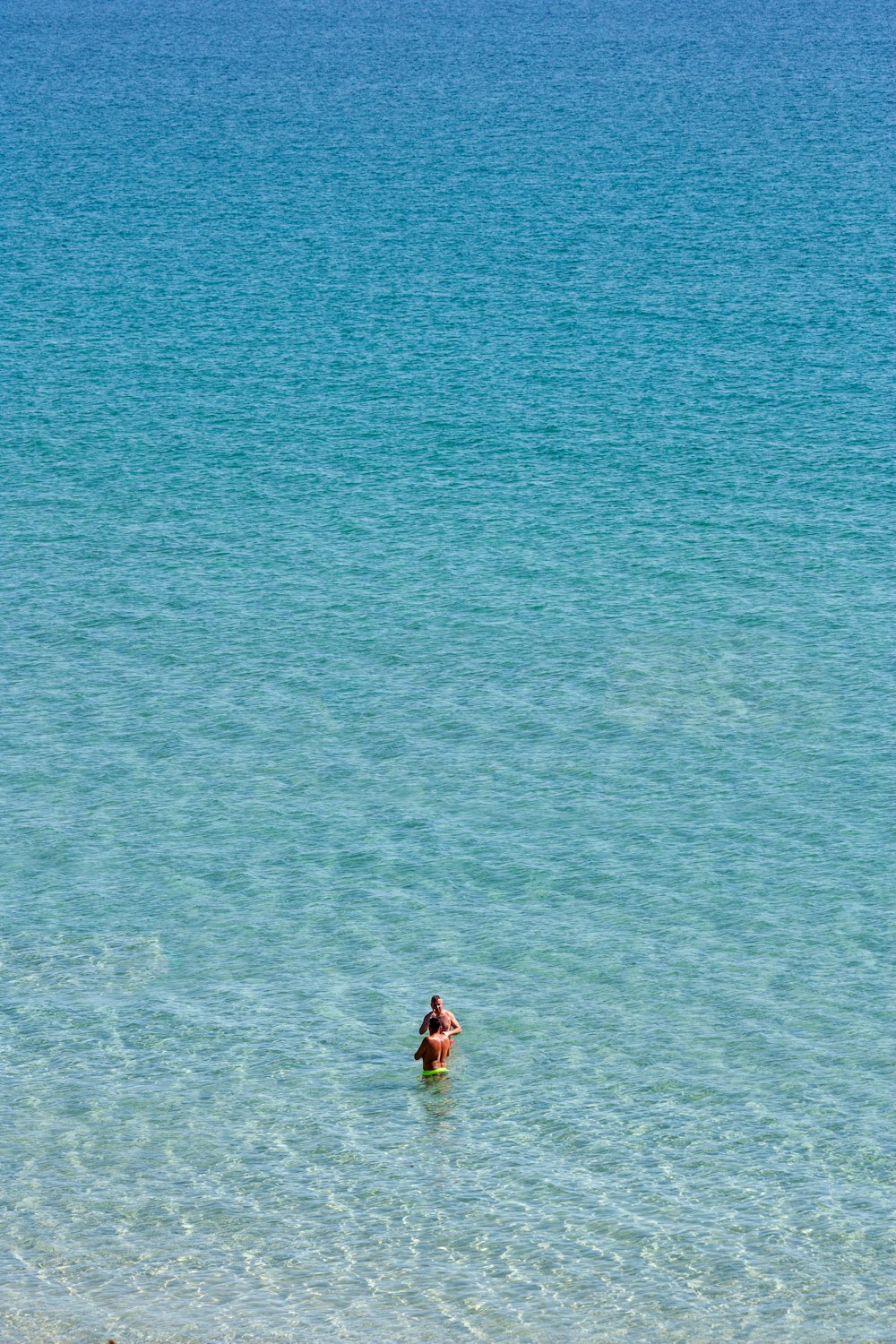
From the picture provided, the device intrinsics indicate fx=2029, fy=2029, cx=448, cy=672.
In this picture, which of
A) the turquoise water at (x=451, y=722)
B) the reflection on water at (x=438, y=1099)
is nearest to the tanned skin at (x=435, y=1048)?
the reflection on water at (x=438, y=1099)

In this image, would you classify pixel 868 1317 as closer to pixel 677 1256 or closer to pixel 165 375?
pixel 677 1256

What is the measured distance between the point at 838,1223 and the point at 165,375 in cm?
3483

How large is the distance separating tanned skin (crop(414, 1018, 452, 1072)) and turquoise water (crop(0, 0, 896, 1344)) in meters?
0.36

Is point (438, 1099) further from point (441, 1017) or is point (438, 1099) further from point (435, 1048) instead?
point (441, 1017)

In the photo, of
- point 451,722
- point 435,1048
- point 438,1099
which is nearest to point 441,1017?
point 435,1048

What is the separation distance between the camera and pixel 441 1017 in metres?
24.0

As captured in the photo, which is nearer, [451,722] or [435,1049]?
[435,1049]

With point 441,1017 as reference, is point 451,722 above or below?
above

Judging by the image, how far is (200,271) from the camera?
5819cm

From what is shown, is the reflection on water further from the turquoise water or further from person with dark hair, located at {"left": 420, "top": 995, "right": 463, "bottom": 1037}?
person with dark hair, located at {"left": 420, "top": 995, "right": 463, "bottom": 1037}

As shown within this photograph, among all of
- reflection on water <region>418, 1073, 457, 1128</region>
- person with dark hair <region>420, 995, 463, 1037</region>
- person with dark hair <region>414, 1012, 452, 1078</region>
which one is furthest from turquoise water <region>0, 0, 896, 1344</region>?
person with dark hair <region>420, 995, 463, 1037</region>

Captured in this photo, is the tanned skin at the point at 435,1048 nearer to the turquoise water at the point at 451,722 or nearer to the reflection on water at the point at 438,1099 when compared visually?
the reflection on water at the point at 438,1099

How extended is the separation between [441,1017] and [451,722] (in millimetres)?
10496

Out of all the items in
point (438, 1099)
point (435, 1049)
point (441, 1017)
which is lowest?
point (438, 1099)
